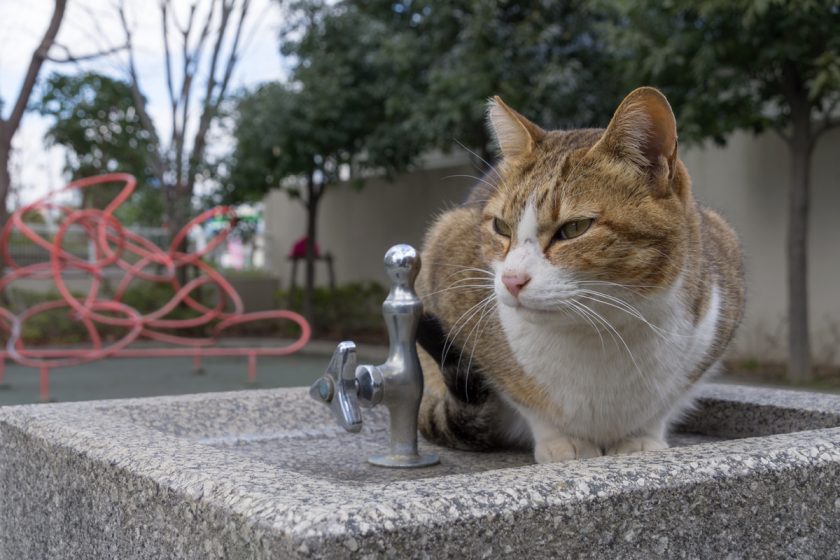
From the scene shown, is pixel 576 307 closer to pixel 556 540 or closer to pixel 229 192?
pixel 556 540

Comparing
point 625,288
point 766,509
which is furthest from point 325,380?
point 766,509

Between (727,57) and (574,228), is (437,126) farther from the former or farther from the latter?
(574,228)

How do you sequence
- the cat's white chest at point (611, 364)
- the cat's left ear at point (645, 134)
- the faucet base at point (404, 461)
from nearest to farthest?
1. the cat's left ear at point (645, 134)
2. the cat's white chest at point (611, 364)
3. the faucet base at point (404, 461)

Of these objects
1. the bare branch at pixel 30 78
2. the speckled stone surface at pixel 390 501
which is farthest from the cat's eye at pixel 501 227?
the bare branch at pixel 30 78

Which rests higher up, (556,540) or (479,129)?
(479,129)

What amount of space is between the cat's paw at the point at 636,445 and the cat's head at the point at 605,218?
38 cm

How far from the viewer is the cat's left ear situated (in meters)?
1.39

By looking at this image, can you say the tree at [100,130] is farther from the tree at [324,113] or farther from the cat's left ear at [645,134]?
the cat's left ear at [645,134]

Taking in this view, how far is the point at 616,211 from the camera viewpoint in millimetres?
1445

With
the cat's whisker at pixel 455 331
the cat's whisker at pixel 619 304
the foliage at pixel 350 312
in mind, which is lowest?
the foliage at pixel 350 312

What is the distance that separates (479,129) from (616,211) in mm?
7243

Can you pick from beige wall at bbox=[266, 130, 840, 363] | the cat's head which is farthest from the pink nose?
beige wall at bbox=[266, 130, 840, 363]

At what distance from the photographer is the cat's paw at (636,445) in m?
1.69

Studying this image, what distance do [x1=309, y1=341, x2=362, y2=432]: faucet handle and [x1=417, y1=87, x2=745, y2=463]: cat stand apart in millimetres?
259
